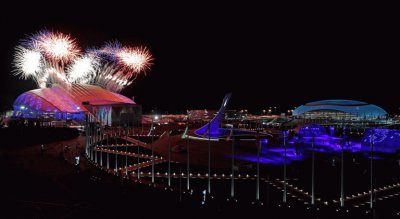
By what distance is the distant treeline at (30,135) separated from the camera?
119ft

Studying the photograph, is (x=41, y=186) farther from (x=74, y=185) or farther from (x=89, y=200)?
(x=89, y=200)

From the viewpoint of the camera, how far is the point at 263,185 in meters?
21.0

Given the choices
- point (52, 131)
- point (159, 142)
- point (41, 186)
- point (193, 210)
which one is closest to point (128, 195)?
point (193, 210)

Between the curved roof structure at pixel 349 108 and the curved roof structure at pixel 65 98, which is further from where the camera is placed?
the curved roof structure at pixel 349 108

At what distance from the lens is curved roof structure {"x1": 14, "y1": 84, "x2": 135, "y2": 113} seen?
199 ft

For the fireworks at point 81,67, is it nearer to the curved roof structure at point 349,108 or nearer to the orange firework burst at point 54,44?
the orange firework burst at point 54,44

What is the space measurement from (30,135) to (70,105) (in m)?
23.5

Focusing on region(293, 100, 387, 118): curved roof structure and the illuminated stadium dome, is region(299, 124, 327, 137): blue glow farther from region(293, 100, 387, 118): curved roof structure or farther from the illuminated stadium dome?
region(293, 100, 387, 118): curved roof structure

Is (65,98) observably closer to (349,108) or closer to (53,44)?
(53,44)

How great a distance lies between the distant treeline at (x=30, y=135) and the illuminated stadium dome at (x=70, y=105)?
54.5ft

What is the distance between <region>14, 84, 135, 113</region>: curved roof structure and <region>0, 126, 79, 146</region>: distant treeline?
64.4 ft

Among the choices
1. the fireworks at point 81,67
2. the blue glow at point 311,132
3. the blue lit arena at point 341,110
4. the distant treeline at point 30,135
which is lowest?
the distant treeline at point 30,135

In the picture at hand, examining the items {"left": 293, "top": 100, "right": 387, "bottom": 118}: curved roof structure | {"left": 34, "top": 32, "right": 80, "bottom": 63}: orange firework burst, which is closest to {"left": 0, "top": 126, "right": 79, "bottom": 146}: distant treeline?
{"left": 34, "top": 32, "right": 80, "bottom": 63}: orange firework burst

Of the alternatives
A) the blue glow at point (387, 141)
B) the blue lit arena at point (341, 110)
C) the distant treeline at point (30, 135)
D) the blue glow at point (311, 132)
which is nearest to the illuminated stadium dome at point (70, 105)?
the distant treeline at point (30, 135)
